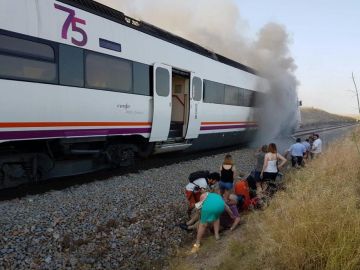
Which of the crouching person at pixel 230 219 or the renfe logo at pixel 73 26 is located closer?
the crouching person at pixel 230 219

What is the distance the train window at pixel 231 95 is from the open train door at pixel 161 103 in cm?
428

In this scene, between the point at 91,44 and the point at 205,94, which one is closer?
the point at 91,44

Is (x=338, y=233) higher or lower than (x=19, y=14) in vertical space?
lower

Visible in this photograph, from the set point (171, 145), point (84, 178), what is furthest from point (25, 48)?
point (171, 145)

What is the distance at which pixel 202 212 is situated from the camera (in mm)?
6125

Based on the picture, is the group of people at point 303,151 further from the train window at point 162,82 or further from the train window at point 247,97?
the train window at point 162,82

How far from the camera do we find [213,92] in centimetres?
1340

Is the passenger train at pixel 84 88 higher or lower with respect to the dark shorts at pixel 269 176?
higher

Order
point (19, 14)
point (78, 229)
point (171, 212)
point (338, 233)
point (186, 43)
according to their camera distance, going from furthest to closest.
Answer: point (186, 43), point (171, 212), point (19, 14), point (78, 229), point (338, 233)

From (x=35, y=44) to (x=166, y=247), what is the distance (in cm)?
408

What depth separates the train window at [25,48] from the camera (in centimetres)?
652

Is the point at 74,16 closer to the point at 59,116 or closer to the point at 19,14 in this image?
the point at 19,14

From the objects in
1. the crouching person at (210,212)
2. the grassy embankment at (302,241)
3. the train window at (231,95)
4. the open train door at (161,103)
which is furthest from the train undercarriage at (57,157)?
the train window at (231,95)

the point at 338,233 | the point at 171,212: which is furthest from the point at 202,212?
the point at 338,233
